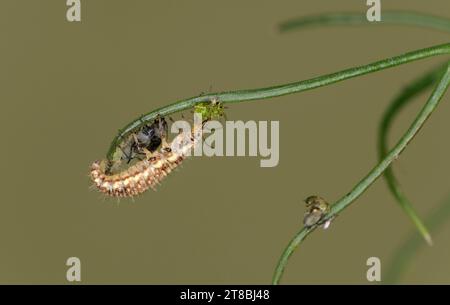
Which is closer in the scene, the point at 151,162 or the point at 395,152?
the point at 395,152

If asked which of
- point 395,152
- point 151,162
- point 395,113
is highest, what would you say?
point 395,113

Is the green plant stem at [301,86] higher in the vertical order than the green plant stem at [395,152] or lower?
higher

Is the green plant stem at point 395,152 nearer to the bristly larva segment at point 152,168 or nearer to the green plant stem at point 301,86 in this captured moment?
the green plant stem at point 301,86

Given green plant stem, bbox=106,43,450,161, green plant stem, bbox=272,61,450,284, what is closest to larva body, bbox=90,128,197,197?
green plant stem, bbox=106,43,450,161

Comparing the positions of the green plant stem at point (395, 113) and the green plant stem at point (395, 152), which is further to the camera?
the green plant stem at point (395, 113)

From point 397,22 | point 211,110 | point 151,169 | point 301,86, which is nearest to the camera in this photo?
point 301,86

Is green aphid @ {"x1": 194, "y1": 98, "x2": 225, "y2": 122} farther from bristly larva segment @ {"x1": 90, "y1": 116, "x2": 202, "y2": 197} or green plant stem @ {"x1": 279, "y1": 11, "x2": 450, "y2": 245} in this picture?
green plant stem @ {"x1": 279, "y1": 11, "x2": 450, "y2": 245}

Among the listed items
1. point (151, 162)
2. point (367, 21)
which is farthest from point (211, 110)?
point (367, 21)

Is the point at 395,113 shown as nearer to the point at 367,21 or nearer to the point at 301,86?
the point at 367,21

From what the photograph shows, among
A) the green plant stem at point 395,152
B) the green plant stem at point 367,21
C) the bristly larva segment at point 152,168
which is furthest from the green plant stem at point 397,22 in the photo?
the bristly larva segment at point 152,168
